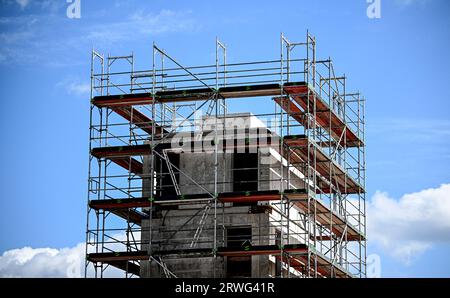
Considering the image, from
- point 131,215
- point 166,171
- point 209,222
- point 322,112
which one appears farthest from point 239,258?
point 322,112

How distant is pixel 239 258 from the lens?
185 ft

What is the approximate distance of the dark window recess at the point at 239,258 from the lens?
185 ft

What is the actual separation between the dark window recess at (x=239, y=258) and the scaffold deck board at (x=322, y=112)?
5849mm

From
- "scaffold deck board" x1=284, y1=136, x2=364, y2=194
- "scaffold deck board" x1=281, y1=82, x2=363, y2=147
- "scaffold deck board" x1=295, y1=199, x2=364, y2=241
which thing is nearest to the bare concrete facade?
"scaffold deck board" x1=284, y1=136, x2=364, y2=194

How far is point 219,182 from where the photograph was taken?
5700 centimetres

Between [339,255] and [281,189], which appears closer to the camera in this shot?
[281,189]

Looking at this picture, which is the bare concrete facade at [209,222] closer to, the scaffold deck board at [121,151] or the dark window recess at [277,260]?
the dark window recess at [277,260]

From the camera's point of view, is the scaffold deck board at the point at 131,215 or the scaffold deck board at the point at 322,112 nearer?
the scaffold deck board at the point at 322,112

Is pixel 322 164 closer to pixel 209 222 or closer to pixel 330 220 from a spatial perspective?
pixel 330 220

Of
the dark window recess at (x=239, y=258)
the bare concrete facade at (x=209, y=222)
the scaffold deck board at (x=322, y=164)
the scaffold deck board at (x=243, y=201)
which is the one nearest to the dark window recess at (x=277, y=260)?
the bare concrete facade at (x=209, y=222)

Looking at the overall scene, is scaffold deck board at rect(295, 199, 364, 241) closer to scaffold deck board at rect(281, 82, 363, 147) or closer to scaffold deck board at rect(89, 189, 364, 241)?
scaffold deck board at rect(89, 189, 364, 241)

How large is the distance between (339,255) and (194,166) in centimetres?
839
